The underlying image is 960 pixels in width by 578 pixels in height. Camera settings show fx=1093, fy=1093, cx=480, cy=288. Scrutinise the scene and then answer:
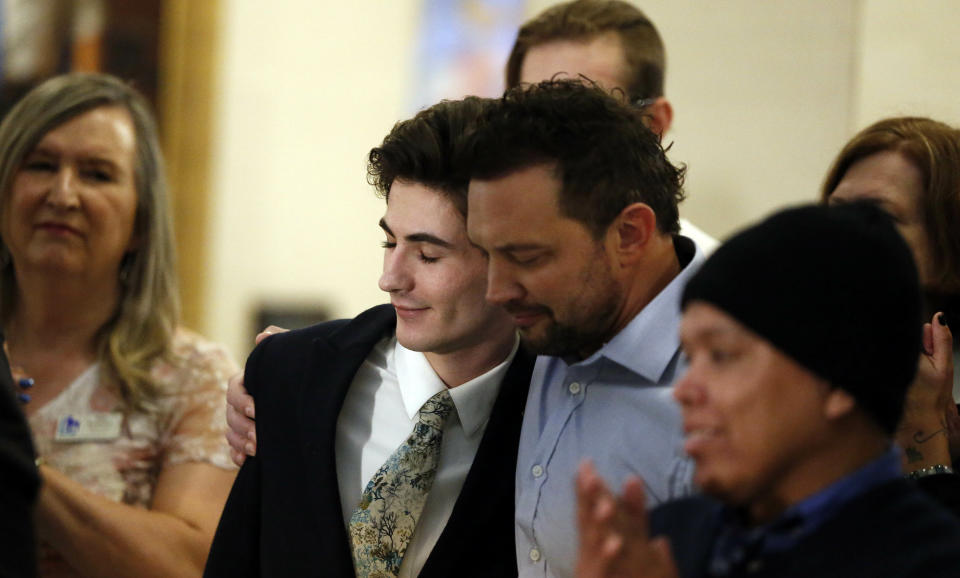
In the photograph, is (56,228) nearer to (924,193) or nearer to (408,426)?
(408,426)

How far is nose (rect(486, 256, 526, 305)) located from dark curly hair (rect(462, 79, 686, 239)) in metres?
0.14

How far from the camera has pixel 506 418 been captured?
2.11 m

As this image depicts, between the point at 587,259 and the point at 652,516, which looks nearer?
the point at 652,516

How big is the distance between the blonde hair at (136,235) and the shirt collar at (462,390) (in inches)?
45.4

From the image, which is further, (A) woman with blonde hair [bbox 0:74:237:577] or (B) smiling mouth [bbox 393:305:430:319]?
(A) woman with blonde hair [bbox 0:74:237:577]

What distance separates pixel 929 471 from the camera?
190 cm

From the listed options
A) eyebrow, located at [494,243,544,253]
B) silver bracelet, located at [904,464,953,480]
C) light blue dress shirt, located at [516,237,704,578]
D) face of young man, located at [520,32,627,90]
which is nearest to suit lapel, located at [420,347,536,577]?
light blue dress shirt, located at [516,237,704,578]

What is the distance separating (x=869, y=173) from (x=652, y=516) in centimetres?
129

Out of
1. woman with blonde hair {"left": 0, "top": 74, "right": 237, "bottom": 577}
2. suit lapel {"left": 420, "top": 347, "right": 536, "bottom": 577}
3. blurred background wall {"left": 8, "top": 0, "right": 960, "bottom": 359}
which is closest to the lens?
suit lapel {"left": 420, "top": 347, "right": 536, "bottom": 577}

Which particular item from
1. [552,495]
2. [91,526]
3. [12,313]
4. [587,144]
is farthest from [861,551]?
[12,313]

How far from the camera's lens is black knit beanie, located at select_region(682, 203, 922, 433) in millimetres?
1287

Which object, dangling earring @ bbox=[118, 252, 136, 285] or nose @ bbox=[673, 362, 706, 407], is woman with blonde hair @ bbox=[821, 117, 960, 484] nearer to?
nose @ bbox=[673, 362, 706, 407]

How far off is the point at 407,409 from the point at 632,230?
62 centimetres

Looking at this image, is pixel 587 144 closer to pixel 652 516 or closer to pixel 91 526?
pixel 652 516
